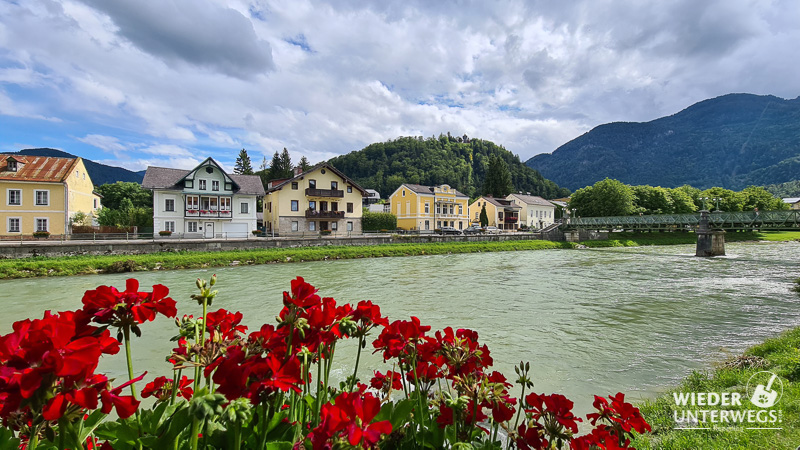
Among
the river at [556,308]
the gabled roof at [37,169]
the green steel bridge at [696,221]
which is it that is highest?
the gabled roof at [37,169]

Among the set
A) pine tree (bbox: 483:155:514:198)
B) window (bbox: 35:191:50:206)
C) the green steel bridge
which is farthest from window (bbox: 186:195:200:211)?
pine tree (bbox: 483:155:514:198)

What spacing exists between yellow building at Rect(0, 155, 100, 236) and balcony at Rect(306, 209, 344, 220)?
23179 millimetres

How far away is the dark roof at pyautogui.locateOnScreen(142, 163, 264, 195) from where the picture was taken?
38594 mm

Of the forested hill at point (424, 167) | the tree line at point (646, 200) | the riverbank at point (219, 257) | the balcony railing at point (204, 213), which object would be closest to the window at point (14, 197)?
the balcony railing at point (204, 213)

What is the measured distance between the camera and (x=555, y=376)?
6.73 metres

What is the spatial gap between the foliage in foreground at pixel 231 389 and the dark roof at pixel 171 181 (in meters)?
43.7

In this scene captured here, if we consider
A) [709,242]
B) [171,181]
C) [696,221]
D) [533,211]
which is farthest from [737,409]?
[533,211]

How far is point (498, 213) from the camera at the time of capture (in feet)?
252

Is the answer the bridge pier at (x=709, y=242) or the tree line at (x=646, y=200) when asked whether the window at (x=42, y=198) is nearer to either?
the bridge pier at (x=709, y=242)

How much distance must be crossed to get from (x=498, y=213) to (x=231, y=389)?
78447 mm

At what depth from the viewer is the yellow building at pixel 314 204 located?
45656 millimetres

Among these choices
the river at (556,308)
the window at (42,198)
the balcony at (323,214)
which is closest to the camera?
the river at (556,308)

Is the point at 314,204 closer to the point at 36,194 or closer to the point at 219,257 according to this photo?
the point at 219,257

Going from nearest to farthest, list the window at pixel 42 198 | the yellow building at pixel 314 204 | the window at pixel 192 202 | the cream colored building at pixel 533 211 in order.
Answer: the window at pixel 42 198 < the window at pixel 192 202 < the yellow building at pixel 314 204 < the cream colored building at pixel 533 211
